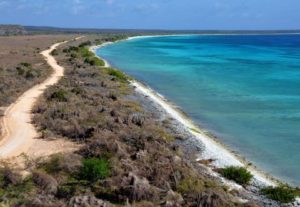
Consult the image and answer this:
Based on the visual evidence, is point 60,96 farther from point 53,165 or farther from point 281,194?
point 281,194

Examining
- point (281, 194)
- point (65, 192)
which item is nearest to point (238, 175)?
point (281, 194)

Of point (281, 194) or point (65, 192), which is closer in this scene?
point (65, 192)

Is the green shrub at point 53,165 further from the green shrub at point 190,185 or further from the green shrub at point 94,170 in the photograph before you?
the green shrub at point 190,185

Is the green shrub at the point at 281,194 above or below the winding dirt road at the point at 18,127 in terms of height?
below

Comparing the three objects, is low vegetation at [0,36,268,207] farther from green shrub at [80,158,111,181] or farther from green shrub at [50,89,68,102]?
green shrub at [50,89,68,102]

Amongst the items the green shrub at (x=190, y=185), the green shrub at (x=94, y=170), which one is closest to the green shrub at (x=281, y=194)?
the green shrub at (x=190, y=185)

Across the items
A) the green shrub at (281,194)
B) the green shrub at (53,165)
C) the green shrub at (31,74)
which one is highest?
the green shrub at (53,165)

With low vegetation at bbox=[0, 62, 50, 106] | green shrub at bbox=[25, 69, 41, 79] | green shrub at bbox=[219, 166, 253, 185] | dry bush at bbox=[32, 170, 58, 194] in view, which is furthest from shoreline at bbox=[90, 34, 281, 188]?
green shrub at bbox=[25, 69, 41, 79]
